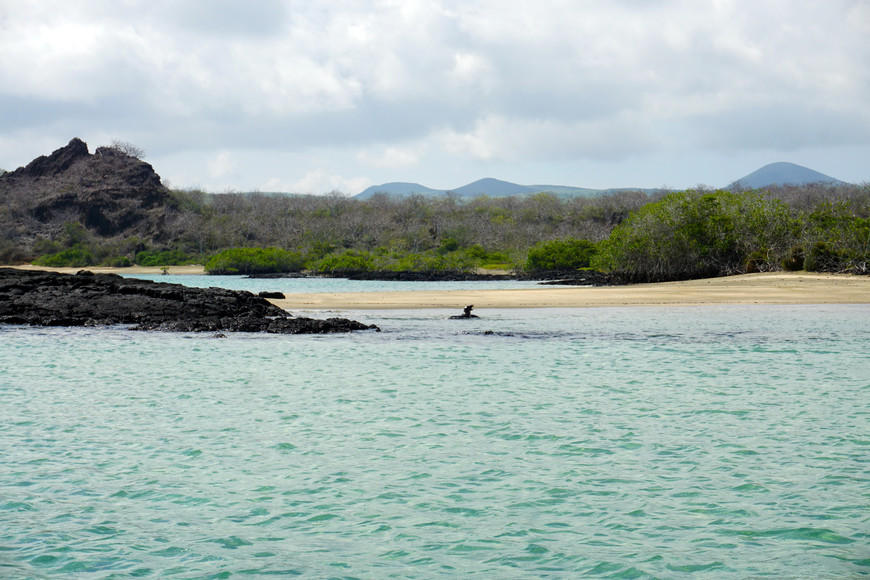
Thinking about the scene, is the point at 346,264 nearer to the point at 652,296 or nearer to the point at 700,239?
the point at 700,239

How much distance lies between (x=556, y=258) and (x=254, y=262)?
32.8 metres

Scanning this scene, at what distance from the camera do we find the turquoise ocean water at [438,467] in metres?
5.74

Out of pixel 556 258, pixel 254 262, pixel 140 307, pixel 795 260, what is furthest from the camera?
pixel 254 262

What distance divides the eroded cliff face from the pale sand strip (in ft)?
246

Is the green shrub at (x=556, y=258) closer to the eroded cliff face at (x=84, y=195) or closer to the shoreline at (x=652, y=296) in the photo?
the shoreline at (x=652, y=296)

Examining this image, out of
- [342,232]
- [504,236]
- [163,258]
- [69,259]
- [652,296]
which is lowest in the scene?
[652,296]

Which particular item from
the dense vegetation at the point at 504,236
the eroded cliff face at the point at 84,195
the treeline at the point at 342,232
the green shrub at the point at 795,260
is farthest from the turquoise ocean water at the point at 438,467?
the eroded cliff face at the point at 84,195

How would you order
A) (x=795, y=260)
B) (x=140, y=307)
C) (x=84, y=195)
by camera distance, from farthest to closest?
1. (x=84, y=195)
2. (x=795, y=260)
3. (x=140, y=307)

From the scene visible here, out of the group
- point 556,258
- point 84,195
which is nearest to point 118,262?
point 84,195

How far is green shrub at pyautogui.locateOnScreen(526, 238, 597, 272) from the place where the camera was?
230 feet

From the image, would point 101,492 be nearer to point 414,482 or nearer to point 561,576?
point 414,482

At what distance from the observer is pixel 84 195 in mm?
107250

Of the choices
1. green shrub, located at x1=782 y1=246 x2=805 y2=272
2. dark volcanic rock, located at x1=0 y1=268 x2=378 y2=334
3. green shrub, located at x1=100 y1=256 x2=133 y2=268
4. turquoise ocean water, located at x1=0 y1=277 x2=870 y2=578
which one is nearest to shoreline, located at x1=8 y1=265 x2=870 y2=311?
green shrub, located at x1=782 y1=246 x2=805 y2=272

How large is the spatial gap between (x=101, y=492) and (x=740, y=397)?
9.28 metres
